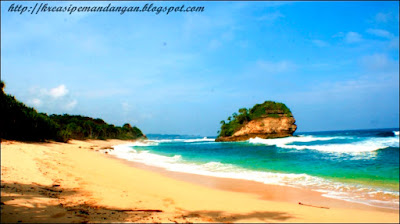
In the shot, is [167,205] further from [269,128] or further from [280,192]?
[269,128]

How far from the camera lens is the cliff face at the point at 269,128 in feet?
236

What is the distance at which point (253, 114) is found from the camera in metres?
78.3

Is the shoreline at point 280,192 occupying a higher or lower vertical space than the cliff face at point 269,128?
lower

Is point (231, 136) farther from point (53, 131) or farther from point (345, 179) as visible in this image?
point (345, 179)

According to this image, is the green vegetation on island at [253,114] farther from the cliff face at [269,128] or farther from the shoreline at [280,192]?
the shoreline at [280,192]

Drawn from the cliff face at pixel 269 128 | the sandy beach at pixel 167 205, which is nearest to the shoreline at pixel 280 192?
the sandy beach at pixel 167 205

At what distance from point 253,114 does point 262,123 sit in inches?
215

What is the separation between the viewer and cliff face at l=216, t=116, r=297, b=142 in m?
72.0

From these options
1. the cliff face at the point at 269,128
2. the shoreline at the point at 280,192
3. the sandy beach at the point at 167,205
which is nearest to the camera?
the sandy beach at the point at 167,205

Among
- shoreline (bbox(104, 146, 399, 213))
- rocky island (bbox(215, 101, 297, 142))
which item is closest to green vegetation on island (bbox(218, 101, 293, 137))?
rocky island (bbox(215, 101, 297, 142))

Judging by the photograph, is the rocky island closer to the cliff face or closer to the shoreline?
the cliff face

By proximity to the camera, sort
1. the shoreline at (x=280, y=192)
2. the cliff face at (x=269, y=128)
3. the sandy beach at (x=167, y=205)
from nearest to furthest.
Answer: the sandy beach at (x=167, y=205)
the shoreline at (x=280, y=192)
the cliff face at (x=269, y=128)

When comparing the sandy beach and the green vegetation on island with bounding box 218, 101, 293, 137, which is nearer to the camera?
the sandy beach

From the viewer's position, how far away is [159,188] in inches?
375
